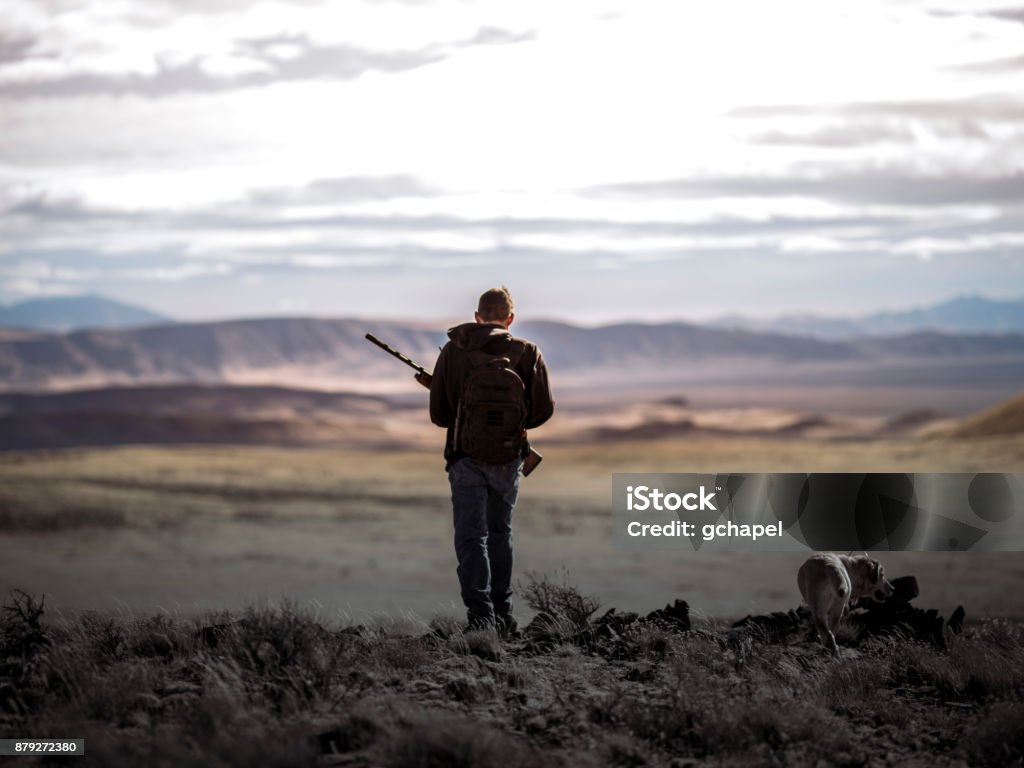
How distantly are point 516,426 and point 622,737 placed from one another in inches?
107

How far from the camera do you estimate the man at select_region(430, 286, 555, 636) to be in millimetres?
8945

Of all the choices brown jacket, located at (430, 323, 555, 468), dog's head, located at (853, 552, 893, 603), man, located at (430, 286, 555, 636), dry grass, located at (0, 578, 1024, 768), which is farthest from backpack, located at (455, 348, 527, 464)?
dog's head, located at (853, 552, 893, 603)

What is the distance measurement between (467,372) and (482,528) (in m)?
1.17

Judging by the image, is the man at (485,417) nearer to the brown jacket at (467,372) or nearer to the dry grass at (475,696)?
the brown jacket at (467,372)

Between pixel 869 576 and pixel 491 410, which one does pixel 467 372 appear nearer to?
pixel 491 410

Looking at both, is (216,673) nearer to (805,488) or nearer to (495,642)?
(495,642)

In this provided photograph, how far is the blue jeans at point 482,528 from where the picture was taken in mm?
9102

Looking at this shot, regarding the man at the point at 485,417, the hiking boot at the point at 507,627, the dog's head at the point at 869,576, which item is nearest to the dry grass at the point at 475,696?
the hiking boot at the point at 507,627

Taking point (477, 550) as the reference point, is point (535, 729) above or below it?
below

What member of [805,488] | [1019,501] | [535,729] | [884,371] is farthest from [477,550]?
[884,371]

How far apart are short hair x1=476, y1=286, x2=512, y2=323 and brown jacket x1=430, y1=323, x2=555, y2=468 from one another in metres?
0.08

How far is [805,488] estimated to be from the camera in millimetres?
12609

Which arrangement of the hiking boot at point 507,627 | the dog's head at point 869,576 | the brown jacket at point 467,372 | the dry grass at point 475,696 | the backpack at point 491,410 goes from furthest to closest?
the hiking boot at point 507,627
the dog's head at point 869,576
the brown jacket at point 467,372
the backpack at point 491,410
the dry grass at point 475,696

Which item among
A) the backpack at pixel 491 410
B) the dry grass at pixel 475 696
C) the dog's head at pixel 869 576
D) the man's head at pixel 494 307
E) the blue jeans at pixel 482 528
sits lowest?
the dry grass at pixel 475 696
